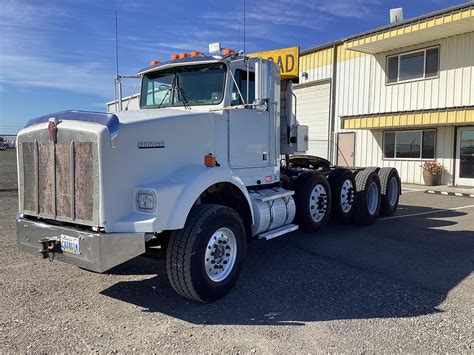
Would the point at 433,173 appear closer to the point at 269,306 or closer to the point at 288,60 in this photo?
the point at 288,60

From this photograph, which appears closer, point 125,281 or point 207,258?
point 207,258

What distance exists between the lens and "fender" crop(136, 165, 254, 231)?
3.91 metres

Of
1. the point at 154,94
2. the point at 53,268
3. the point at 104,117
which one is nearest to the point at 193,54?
the point at 154,94

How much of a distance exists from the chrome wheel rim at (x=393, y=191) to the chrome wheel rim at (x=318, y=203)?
289 cm

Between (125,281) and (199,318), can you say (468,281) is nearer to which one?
(199,318)

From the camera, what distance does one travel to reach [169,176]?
170 inches

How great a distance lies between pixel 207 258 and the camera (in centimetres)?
436

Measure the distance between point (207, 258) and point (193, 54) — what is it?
110 inches

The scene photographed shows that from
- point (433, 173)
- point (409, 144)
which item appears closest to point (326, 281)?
point (433, 173)

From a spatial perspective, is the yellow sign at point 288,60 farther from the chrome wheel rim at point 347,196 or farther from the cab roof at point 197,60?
the chrome wheel rim at point 347,196

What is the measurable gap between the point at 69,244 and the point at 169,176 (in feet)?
3.90

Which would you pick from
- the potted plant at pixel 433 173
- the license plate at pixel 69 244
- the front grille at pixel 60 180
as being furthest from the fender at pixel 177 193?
the potted plant at pixel 433 173

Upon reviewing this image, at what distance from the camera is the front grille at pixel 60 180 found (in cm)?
389

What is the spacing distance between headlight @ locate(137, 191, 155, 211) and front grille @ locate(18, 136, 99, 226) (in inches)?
15.8
